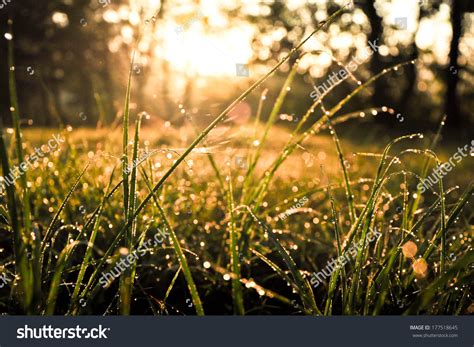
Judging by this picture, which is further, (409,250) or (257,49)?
(257,49)

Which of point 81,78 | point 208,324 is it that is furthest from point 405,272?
point 81,78

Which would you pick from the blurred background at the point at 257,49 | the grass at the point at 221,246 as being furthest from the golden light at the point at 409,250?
the blurred background at the point at 257,49

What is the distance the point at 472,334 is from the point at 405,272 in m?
0.35

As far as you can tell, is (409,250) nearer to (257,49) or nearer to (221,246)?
(221,246)

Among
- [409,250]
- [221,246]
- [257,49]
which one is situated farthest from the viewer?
[257,49]

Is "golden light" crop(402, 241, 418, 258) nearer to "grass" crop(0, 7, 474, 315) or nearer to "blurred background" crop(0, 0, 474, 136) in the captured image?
"grass" crop(0, 7, 474, 315)

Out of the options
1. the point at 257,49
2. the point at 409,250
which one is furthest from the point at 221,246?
the point at 257,49

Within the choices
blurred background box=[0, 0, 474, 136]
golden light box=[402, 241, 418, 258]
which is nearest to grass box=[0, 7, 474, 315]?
golden light box=[402, 241, 418, 258]

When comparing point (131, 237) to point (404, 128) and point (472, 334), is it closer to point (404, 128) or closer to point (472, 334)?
point (472, 334)

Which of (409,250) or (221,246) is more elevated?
(409,250)

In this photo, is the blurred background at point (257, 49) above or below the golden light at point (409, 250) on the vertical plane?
above

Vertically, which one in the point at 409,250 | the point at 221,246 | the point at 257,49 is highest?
the point at 257,49

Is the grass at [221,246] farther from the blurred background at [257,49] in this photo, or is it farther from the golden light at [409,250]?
the blurred background at [257,49]

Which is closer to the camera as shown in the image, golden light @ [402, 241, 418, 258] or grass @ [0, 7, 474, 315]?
A: grass @ [0, 7, 474, 315]
